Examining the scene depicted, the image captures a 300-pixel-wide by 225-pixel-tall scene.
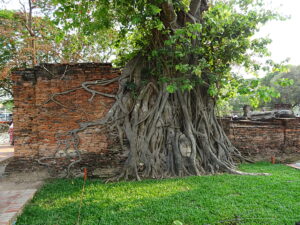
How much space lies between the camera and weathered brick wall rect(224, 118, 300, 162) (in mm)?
6406

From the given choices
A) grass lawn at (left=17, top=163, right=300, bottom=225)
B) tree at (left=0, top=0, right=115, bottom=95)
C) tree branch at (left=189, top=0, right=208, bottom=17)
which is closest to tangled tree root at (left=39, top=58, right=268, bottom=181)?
grass lawn at (left=17, top=163, right=300, bottom=225)

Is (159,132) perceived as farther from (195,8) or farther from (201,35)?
(195,8)

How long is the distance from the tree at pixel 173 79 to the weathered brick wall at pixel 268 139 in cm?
98

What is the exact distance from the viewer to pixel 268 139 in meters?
6.55

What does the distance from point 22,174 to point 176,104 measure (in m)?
4.10

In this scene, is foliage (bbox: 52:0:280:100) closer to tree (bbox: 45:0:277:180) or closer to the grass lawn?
tree (bbox: 45:0:277:180)

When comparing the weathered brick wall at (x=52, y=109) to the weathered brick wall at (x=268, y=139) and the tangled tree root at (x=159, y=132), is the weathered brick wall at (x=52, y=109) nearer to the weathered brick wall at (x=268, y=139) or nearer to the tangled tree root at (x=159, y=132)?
the tangled tree root at (x=159, y=132)

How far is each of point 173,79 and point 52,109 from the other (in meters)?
3.01

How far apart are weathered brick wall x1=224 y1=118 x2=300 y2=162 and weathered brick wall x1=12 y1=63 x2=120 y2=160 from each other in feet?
13.3

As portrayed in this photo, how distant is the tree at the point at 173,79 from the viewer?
14.8 ft

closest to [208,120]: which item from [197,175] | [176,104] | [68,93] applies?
[176,104]

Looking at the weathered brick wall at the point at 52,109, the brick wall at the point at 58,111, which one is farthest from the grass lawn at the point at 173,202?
the weathered brick wall at the point at 52,109

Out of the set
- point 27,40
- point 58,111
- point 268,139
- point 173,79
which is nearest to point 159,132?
point 173,79

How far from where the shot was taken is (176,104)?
17.6 feet
